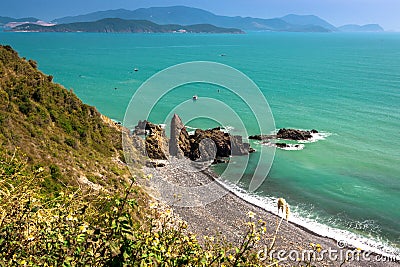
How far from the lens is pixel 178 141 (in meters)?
32.5

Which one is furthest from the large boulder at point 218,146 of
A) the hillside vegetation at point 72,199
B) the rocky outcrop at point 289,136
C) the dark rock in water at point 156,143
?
the hillside vegetation at point 72,199

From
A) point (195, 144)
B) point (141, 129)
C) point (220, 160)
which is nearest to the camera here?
point (220, 160)

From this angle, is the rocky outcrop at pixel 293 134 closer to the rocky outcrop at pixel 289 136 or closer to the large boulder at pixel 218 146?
the rocky outcrop at pixel 289 136

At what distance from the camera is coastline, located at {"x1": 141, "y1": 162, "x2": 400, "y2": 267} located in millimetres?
18062

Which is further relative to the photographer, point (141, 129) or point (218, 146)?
point (141, 129)

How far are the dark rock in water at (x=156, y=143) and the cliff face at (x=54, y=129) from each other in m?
4.14

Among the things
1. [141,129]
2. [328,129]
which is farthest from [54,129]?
[328,129]

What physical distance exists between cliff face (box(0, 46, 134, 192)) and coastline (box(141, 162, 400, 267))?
343 cm

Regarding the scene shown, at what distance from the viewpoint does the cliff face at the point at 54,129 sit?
16.2 metres

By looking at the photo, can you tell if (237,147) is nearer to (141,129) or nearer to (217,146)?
(217,146)

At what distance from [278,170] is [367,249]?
12143 mm

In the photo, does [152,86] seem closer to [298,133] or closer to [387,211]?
[298,133]

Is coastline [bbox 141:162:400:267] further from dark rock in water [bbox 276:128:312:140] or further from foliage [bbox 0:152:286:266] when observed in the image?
dark rock in water [bbox 276:128:312:140]

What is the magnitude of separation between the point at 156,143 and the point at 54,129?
11.6 metres
